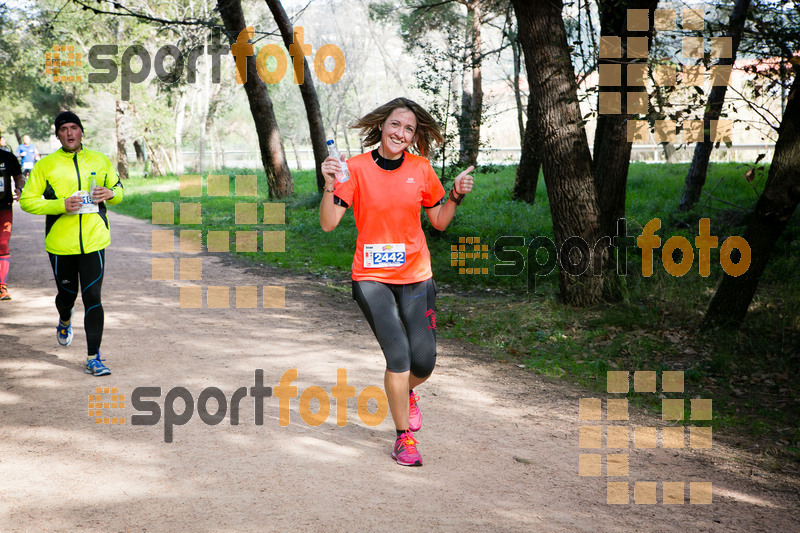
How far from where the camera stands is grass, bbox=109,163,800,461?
6625mm

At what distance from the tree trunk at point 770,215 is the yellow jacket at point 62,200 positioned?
250 inches

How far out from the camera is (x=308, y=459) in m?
4.66

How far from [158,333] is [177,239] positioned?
7.95 m

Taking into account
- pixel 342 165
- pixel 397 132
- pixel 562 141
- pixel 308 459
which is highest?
pixel 562 141

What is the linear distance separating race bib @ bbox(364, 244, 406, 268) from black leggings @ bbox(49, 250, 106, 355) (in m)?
3.04

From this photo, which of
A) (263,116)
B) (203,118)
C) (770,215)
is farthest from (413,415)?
(203,118)

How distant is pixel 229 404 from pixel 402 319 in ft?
6.16

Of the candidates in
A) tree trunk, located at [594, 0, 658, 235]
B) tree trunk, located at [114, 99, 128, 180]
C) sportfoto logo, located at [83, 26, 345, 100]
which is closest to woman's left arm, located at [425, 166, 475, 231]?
tree trunk, located at [594, 0, 658, 235]

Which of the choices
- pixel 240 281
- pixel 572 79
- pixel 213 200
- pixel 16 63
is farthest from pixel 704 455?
pixel 16 63

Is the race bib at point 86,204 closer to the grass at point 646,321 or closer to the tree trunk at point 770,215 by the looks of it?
→ the grass at point 646,321

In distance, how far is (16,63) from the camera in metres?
32.7

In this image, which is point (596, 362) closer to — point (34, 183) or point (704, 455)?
point (704, 455)

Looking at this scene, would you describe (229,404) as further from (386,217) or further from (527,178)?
(527,178)

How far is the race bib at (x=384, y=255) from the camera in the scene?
14.5 feet
